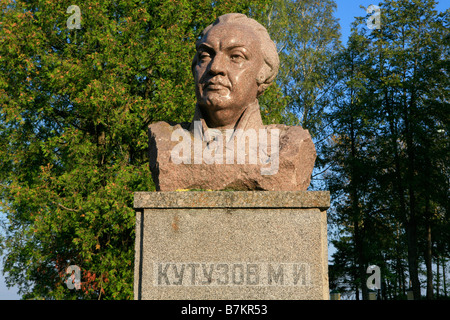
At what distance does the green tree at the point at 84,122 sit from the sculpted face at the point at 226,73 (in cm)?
544

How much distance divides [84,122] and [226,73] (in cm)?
813

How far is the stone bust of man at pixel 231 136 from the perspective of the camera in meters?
5.07

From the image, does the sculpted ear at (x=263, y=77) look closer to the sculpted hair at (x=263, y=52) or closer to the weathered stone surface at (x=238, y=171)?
the sculpted hair at (x=263, y=52)

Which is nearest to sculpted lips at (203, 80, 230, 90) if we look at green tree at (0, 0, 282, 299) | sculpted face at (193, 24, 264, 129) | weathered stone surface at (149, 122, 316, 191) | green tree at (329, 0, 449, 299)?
sculpted face at (193, 24, 264, 129)

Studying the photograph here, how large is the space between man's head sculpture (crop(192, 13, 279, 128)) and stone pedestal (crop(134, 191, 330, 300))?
1.07m

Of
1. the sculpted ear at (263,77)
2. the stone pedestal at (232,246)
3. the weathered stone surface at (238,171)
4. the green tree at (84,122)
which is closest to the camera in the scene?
the stone pedestal at (232,246)

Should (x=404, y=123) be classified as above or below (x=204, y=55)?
above

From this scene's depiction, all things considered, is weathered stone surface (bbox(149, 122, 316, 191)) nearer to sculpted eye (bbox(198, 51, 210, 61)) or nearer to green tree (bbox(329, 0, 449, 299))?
sculpted eye (bbox(198, 51, 210, 61))

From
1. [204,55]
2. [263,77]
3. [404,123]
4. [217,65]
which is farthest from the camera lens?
[404,123]

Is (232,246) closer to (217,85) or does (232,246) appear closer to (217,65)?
(217,85)

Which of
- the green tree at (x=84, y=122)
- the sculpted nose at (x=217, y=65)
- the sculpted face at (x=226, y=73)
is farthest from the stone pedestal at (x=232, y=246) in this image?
the green tree at (x=84, y=122)

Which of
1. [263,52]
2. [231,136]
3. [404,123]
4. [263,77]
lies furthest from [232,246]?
[404,123]

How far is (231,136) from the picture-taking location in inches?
210

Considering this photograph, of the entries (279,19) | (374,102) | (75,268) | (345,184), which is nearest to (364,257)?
(345,184)
